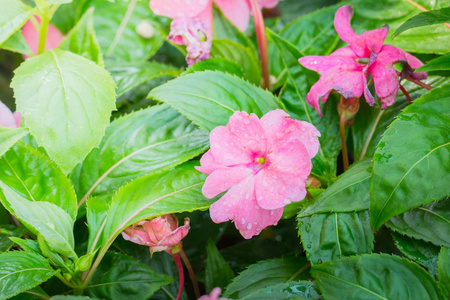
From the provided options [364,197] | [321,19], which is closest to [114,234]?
[364,197]

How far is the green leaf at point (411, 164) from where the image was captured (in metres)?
0.54

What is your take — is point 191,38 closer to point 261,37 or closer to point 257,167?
point 261,37

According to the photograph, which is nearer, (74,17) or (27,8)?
(27,8)

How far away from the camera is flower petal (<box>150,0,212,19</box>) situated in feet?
2.79

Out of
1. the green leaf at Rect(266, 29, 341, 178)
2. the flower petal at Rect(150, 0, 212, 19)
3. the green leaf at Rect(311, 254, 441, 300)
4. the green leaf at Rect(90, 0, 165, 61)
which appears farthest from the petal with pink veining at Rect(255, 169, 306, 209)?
the green leaf at Rect(90, 0, 165, 61)

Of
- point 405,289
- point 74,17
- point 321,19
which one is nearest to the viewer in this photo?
point 405,289

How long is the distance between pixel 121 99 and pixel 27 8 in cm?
26

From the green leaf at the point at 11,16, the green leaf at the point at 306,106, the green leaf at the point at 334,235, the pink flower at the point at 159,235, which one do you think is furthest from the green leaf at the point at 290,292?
the green leaf at the point at 11,16

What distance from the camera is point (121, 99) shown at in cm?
95

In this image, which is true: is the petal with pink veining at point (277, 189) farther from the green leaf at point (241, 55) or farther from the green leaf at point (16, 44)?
the green leaf at point (16, 44)

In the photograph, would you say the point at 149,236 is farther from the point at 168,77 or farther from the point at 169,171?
the point at 168,77

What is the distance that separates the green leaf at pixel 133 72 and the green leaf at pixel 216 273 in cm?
37

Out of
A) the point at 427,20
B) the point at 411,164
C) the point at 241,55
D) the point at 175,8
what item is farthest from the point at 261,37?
the point at 411,164

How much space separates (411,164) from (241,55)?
439mm
